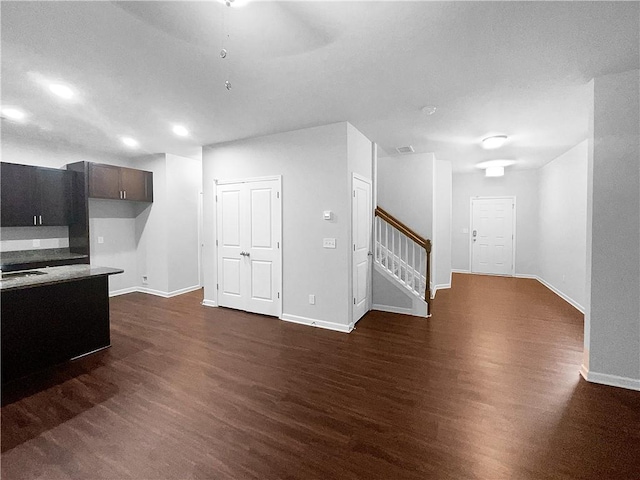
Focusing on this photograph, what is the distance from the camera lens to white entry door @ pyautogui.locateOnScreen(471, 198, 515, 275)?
746cm

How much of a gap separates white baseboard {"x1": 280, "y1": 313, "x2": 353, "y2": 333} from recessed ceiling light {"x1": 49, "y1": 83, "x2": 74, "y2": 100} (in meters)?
3.56

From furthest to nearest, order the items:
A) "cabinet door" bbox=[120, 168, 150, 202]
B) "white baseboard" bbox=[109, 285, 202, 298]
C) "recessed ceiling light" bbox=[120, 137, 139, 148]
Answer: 1. "white baseboard" bbox=[109, 285, 202, 298]
2. "cabinet door" bbox=[120, 168, 150, 202]
3. "recessed ceiling light" bbox=[120, 137, 139, 148]

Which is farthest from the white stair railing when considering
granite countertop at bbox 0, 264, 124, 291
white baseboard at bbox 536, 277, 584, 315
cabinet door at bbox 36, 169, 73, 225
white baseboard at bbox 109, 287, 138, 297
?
cabinet door at bbox 36, 169, 73, 225

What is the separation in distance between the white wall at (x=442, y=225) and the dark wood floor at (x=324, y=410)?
8.17 ft

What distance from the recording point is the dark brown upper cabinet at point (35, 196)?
3.99 m

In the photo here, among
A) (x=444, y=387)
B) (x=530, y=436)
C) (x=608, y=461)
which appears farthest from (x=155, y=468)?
(x=608, y=461)

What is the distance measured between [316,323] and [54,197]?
15.3 ft

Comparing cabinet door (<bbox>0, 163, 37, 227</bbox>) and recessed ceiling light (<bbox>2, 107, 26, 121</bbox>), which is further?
cabinet door (<bbox>0, 163, 37, 227</bbox>)

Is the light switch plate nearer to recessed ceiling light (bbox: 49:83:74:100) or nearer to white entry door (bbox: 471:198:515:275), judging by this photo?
recessed ceiling light (bbox: 49:83:74:100)

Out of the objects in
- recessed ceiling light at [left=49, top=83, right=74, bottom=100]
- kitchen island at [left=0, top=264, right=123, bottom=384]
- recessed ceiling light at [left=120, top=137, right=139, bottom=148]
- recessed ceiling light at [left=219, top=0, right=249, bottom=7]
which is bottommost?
kitchen island at [left=0, top=264, right=123, bottom=384]

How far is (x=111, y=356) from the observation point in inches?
121

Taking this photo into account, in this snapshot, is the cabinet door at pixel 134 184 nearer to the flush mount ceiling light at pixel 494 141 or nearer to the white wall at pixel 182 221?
the white wall at pixel 182 221

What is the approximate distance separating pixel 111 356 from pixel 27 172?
10.8 ft

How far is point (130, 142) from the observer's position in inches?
182
